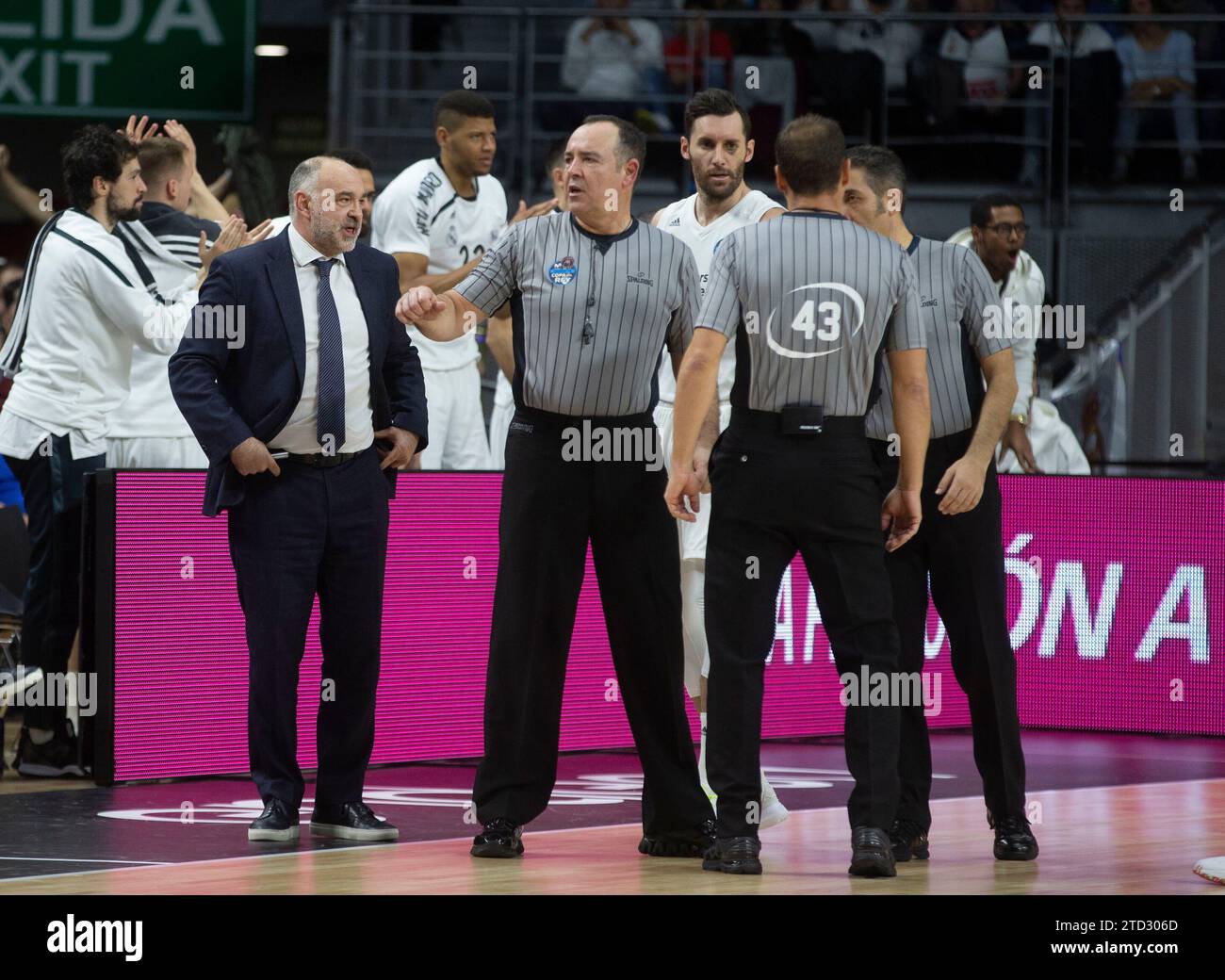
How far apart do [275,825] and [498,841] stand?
2.49 feet

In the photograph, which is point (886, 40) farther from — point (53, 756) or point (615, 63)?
point (53, 756)

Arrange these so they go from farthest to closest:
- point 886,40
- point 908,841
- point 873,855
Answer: point 886,40 < point 908,841 < point 873,855

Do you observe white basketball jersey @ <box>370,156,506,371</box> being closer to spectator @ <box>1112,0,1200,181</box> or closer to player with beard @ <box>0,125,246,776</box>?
player with beard @ <box>0,125,246,776</box>

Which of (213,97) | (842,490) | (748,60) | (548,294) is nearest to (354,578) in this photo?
(548,294)

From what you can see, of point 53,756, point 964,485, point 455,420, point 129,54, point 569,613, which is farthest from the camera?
point 129,54

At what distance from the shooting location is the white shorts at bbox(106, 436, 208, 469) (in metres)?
8.98

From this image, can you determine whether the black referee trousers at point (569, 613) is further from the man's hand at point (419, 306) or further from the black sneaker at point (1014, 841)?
the black sneaker at point (1014, 841)

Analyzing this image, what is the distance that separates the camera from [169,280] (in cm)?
890

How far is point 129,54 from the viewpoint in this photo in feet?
35.0

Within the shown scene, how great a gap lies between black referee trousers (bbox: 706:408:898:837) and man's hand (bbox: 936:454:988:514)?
31 centimetres

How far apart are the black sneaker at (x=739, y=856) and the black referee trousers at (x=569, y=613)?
46cm

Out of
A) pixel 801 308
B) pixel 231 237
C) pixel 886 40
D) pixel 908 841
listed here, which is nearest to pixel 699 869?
pixel 908 841
